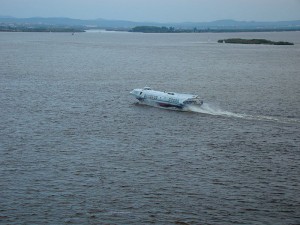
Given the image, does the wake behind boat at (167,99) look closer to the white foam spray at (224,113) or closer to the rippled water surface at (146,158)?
the white foam spray at (224,113)

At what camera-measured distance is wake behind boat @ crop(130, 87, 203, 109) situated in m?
57.6

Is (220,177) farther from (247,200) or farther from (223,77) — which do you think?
(223,77)

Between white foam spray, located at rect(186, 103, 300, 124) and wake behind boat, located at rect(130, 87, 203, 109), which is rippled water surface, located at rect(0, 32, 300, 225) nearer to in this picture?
white foam spray, located at rect(186, 103, 300, 124)

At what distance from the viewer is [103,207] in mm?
29609

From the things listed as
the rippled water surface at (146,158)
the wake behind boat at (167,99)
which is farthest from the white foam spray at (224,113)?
the wake behind boat at (167,99)

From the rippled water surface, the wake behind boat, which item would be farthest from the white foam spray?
the wake behind boat

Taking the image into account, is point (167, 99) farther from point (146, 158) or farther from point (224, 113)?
point (146, 158)

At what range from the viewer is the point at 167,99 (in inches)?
2352

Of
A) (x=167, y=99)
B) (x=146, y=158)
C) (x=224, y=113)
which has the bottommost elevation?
(x=146, y=158)

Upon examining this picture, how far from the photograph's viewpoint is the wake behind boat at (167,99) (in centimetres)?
5762

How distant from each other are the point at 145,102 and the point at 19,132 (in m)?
20.5

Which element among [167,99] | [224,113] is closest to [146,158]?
[224,113]

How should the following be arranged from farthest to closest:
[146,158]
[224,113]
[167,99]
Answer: [167,99]
[224,113]
[146,158]

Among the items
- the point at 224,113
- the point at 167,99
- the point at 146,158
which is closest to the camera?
the point at 146,158
